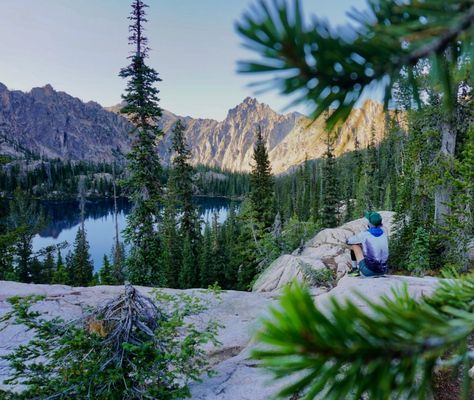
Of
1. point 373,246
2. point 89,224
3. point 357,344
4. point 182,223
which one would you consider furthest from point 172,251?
point 89,224

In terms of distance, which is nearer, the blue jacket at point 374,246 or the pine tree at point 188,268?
the blue jacket at point 374,246

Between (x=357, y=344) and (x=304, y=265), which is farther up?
(x=357, y=344)

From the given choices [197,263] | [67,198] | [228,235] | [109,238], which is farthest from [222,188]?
[197,263]

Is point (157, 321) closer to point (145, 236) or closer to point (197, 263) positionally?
point (145, 236)

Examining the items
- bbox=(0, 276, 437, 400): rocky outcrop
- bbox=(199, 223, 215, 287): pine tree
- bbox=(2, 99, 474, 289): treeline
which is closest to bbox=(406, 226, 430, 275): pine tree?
bbox=(2, 99, 474, 289): treeline

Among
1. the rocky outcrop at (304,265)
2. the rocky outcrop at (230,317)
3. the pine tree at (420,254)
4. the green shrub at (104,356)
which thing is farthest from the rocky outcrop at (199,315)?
the pine tree at (420,254)

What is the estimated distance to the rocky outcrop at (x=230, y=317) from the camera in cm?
452

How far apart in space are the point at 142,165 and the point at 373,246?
12.4 metres

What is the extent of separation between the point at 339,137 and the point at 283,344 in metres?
0.64

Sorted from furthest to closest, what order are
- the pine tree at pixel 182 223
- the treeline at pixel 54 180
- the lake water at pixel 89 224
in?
the treeline at pixel 54 180 → the lake water at pixel 89 224 → the pine tree at pixel 182 223

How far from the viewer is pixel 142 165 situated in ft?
52.4

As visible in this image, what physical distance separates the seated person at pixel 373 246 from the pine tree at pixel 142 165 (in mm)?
11332

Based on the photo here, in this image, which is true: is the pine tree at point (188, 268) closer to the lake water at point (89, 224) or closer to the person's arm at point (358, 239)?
the lake water at point (89, 224)

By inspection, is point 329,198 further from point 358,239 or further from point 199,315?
point 199,315
